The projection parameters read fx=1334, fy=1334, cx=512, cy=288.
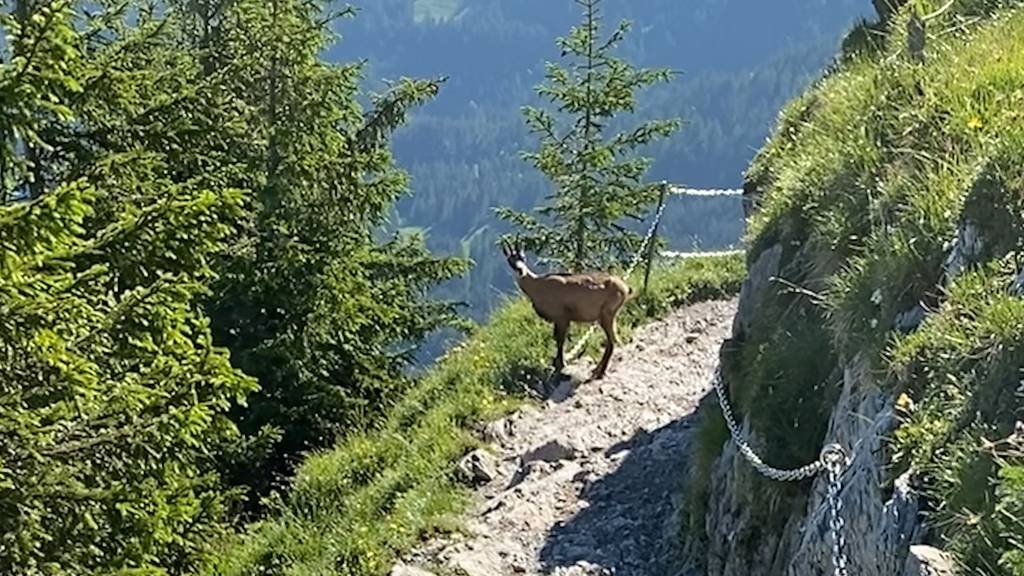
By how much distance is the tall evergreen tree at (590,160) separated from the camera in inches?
781

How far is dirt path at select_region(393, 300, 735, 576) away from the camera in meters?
10.0

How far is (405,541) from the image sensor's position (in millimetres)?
10586

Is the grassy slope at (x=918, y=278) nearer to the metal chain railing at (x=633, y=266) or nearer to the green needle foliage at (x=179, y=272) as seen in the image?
the green needle foliage at (x=179, y=272)

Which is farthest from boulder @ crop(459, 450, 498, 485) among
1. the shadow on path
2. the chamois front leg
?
the chamois front leg

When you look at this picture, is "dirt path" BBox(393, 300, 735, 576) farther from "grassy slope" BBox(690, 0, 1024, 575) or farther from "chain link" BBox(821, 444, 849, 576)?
"chain link" BBox(821, 444, 849, 576)

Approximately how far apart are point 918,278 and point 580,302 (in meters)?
7.80

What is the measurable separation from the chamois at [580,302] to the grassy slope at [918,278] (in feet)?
12.4

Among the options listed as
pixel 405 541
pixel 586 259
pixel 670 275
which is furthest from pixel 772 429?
pixel 586 259

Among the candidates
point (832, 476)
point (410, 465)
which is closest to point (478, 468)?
point (410, 465)

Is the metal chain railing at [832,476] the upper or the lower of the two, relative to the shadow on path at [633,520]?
upper

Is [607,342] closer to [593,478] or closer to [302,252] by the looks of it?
[593,478]

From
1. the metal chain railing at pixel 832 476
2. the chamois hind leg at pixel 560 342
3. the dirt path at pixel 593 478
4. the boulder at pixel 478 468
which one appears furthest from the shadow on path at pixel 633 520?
the chamois hind leg at pixel 560 342

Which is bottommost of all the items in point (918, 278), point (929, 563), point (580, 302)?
point (580, 302)

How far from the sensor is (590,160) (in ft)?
65.1
